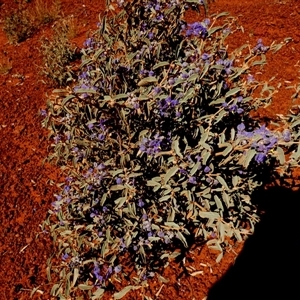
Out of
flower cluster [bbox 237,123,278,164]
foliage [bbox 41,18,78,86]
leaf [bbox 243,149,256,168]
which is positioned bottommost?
foliage [bbox 41,18,78,86]

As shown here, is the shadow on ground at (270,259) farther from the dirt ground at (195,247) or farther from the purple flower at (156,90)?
the purple flower at (156,90)

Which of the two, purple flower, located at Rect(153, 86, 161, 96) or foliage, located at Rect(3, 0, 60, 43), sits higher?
purple flower, located at Rect(153, 86, 161, 96)

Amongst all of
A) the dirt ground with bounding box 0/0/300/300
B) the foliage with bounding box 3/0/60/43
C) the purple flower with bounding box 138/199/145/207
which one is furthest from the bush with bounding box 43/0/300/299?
the foliage with bounding box 3/0/60/43

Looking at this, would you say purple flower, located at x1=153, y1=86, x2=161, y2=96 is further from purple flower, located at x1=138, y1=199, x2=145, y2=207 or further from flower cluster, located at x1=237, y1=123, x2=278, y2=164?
purple flower, located at x1=138, y1=199, x2=145, y2=207

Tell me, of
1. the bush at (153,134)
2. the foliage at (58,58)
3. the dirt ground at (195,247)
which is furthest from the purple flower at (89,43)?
the foliage at (58,58)

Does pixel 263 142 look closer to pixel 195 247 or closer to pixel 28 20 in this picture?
pixel 195 247

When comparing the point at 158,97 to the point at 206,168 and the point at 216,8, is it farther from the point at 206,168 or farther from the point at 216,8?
the point at 216,8

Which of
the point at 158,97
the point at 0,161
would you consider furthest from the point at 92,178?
the point at 0,161
